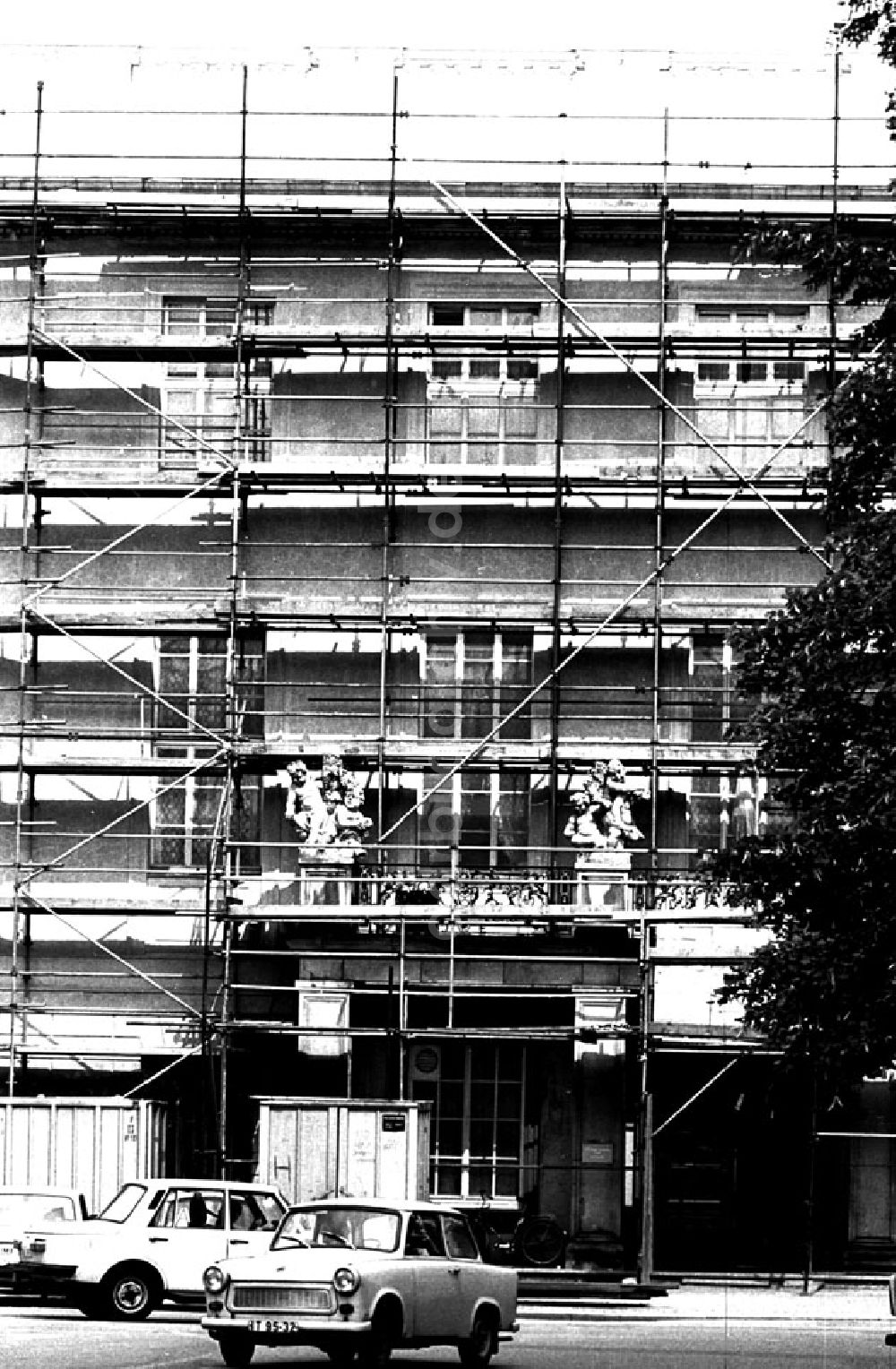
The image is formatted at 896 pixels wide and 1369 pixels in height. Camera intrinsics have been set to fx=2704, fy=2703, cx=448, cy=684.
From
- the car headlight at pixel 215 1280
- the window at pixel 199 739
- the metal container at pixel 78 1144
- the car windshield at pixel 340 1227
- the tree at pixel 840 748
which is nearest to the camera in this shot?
the car headlight at pixel 215 1280

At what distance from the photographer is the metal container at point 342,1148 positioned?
3347cm

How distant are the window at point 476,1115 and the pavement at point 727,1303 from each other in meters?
3.51

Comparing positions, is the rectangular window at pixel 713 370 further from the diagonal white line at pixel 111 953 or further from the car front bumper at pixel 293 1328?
the car front bumper at pixel 293 1328

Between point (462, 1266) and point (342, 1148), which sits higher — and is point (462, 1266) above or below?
below

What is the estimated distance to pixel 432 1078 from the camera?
3775 cm

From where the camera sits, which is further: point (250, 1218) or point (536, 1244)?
point (536, 1244)

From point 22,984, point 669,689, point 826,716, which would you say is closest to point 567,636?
Result: point 669,689

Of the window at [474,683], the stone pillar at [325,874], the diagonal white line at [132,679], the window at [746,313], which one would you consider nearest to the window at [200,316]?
the diagonal white line at [132,679]

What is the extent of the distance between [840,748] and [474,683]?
13.7 meters

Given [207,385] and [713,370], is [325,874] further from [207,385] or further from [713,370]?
[713,370]

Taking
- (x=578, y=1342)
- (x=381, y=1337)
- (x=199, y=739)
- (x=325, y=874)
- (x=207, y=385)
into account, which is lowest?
(x=578, y=1342)

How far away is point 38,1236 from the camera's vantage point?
89.1ft

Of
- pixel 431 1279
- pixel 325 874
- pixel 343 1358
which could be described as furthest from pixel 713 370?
pixel 343 1358

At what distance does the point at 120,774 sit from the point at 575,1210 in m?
8.69
